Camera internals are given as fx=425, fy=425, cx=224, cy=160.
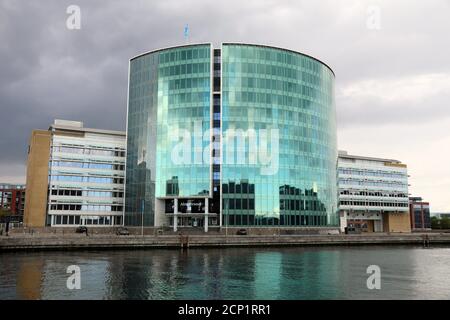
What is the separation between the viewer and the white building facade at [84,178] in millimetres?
110875

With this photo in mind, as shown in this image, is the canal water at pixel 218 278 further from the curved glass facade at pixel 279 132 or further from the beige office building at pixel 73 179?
the beige office building at pixel 73 179

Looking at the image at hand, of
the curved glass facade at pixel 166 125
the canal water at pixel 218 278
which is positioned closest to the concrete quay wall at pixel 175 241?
the canal water at pixel 218 278

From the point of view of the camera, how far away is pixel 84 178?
375 feet

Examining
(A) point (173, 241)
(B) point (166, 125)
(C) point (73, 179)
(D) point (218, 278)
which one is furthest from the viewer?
(C) point (73, 179)

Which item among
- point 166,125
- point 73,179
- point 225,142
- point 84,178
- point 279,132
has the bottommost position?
point 73,179

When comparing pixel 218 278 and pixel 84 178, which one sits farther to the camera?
pixel 84 178

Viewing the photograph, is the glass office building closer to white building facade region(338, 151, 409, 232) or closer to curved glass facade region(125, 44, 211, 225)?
curved glass facade region(125, 44, 211, 225)

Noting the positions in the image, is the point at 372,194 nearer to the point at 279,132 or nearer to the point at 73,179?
the point at 279,132

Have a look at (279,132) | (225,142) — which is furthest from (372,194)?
(225,142)

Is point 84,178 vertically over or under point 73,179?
over

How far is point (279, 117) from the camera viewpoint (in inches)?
4183

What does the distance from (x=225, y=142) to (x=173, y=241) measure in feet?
101

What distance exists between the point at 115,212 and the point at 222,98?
142ft
